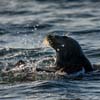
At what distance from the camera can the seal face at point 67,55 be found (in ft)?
42.3

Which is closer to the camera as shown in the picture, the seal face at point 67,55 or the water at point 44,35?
the water at point 44,35

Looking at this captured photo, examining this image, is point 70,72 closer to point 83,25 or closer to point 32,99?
point 32,99

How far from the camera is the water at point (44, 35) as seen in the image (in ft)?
36.8

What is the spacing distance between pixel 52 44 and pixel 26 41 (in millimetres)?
3875

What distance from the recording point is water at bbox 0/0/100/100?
36.8 feet

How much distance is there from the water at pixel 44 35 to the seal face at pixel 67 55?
0.37 m

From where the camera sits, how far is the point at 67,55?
520 inches

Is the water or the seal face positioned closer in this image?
the water

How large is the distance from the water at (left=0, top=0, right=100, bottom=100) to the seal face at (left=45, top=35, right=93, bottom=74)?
37 centimetres

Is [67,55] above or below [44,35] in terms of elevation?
below

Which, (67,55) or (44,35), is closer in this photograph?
(67,55)

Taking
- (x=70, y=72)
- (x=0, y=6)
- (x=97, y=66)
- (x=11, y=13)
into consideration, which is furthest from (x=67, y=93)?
(x=0, y=6)

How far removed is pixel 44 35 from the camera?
57.5ft

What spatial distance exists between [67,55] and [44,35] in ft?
14.3
